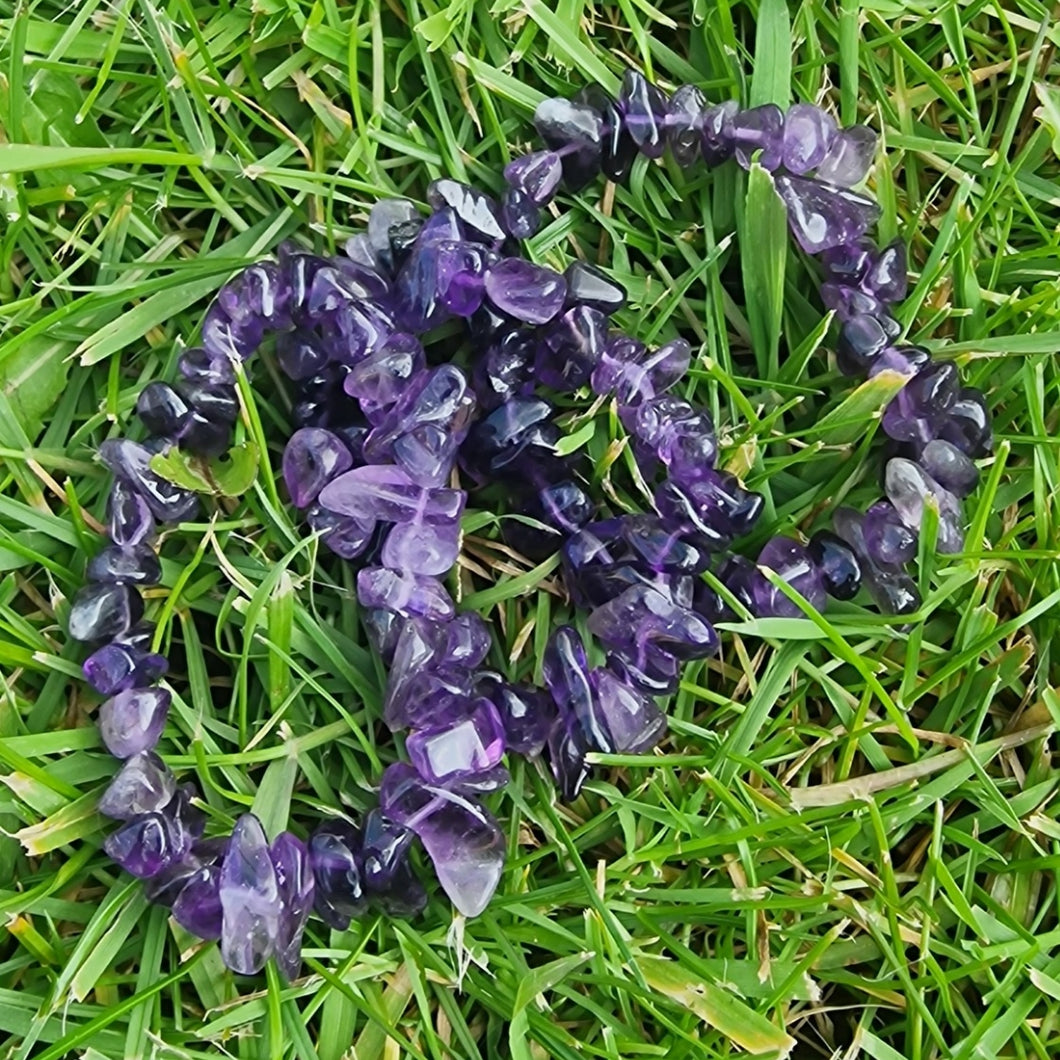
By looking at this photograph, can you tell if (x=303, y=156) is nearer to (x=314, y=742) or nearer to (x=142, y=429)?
(x=142, y=429)

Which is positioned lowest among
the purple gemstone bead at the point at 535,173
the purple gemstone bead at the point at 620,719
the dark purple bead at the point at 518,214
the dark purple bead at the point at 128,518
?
the purple gemstone bead at the point at 620,719

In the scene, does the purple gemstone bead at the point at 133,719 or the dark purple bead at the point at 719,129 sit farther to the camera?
the dark purple bead at the point at 719,129

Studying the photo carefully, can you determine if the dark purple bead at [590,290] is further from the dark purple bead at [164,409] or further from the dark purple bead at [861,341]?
the dark purple bead at [164,409]

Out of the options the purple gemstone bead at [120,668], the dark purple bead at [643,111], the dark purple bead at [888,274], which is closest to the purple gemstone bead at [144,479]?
the purple gemstone bead at [120,668]

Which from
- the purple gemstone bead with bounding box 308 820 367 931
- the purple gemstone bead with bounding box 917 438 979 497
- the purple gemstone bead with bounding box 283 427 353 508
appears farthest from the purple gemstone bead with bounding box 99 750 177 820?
the purple gemstone bead with bounding box 917 438 979 497

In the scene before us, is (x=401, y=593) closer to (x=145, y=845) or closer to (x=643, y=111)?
(x=145, y=845)

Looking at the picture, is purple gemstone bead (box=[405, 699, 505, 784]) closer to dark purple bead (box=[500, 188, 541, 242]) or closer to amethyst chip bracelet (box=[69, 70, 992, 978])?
amethyst chip bracelet (box=[69, 70, 992, 978])

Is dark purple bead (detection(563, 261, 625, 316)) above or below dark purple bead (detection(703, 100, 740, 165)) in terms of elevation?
below
